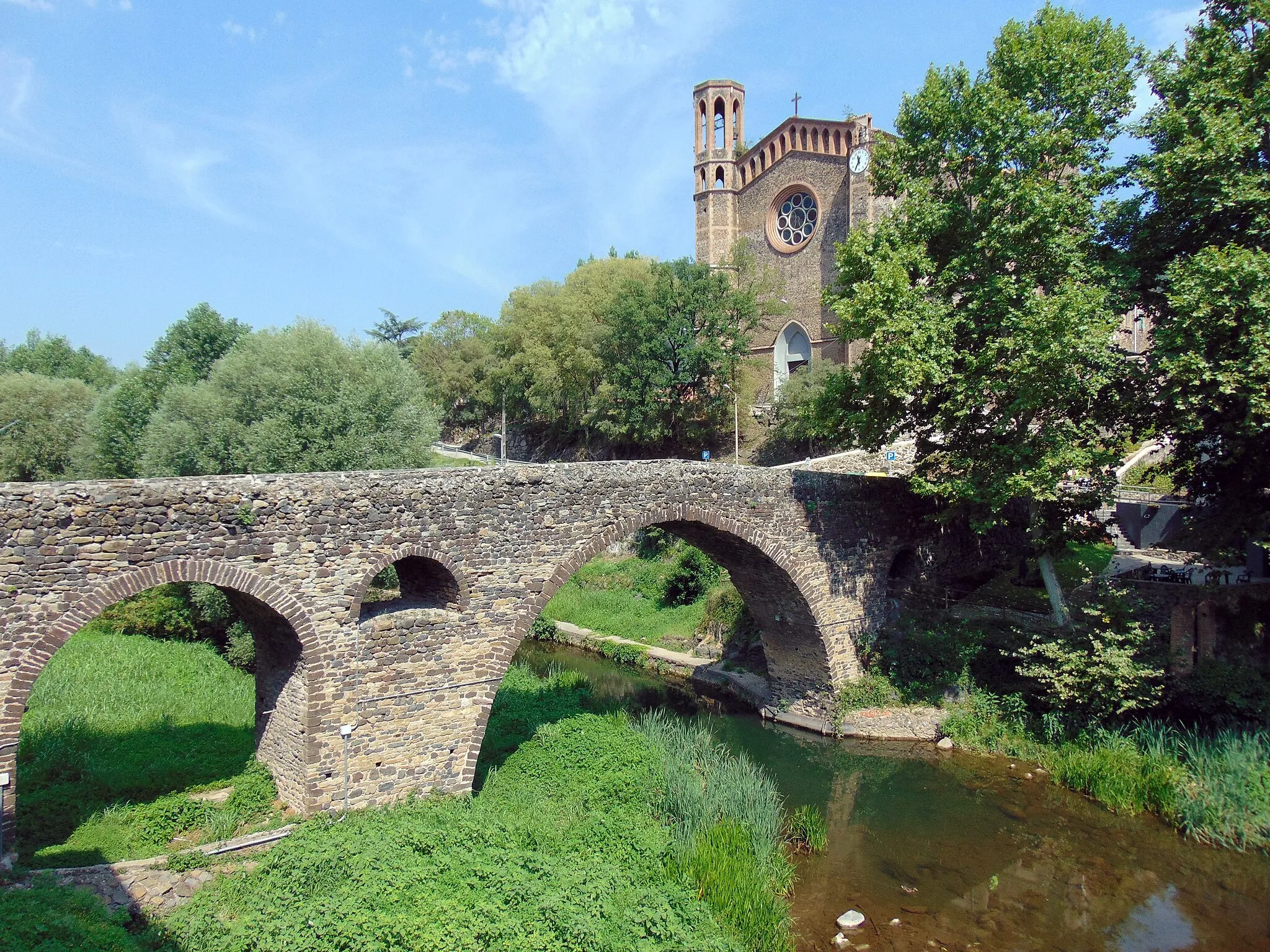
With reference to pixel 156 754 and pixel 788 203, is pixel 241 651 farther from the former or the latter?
pixel 788 203

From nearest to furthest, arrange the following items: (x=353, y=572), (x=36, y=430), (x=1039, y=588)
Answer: (x=353, y=572) < (x=1039, y=588) < (x=36, y=430)

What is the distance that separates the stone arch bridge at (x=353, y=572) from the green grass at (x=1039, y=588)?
719cm

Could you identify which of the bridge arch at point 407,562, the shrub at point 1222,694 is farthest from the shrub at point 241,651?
the shrub at point 1222,694

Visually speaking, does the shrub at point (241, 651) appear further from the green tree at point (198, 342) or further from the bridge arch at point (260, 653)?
the green tree at point (198, 342)

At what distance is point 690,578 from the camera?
26.0 m

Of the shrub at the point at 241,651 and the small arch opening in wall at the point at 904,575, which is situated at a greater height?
the small arch opening in wall at the point at 904,575

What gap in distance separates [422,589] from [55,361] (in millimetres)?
54636

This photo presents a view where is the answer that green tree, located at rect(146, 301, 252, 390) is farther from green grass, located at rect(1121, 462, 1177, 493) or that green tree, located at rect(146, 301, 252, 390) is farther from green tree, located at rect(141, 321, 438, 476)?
green grass, located at rect(1121, 462, 1177, 493)

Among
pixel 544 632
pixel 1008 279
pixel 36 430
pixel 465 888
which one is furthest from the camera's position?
pixel 36 430

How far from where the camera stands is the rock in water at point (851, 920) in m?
10.1

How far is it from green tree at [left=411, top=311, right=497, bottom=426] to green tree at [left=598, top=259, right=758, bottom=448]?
16.7 m

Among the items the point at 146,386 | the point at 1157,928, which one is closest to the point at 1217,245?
the point at 1157,928

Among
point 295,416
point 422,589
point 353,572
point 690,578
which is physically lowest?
point 690,578

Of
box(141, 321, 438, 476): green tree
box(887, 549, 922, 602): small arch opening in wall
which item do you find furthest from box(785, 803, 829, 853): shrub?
box(141, 321, 438, 476): green tree
